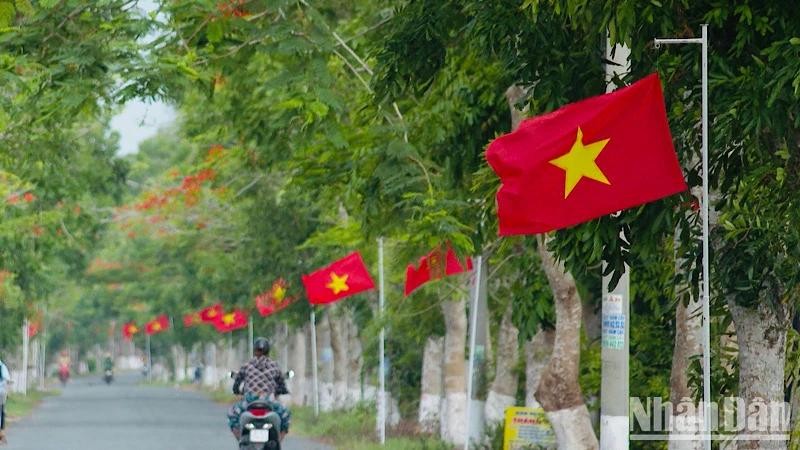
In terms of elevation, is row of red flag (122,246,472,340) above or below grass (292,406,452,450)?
above

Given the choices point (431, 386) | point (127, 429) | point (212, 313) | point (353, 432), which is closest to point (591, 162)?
point (431, 386)

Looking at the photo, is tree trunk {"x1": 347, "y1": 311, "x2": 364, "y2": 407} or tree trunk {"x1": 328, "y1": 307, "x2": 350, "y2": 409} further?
tree trunk {"x1": 328, "y1": 307, "x2": 350, "y2": 409}

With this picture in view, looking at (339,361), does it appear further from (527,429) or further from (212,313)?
(527,429)

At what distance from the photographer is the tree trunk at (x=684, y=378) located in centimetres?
1808

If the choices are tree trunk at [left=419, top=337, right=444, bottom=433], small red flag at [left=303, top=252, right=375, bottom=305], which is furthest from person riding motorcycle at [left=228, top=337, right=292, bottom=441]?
tree trunk at [left=419, top=337, right=444, bottom=433]

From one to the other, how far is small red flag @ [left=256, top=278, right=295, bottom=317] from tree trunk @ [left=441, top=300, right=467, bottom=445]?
1356 cm

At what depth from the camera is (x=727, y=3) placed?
44.7 ft

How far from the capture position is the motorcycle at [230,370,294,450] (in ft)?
75.9

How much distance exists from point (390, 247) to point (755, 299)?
22099mm

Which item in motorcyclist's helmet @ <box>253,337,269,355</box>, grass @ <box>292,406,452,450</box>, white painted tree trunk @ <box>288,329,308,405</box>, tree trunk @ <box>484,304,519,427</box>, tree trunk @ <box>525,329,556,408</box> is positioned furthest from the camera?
white painted tree trunk @ <box>288,329,308,405</box>

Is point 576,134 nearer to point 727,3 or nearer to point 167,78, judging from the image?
point 727,3

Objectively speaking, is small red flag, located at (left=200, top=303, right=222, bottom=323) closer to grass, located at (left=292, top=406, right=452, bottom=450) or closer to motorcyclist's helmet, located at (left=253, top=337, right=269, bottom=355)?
grass, located at (left=292, top=406, right=452, bottom=450)

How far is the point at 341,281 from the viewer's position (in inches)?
1368

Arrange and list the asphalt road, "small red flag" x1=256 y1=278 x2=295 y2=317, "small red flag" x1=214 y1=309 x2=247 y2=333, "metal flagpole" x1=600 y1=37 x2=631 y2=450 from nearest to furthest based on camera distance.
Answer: "metal flagpole" x1=600 y1=37 x2=631 y2=450
the asphalt road
"small red flag" x1=256 y1=278 x2=295 y2=317
"small red flag" x1=214 y1=309 x2=247 y2=333
